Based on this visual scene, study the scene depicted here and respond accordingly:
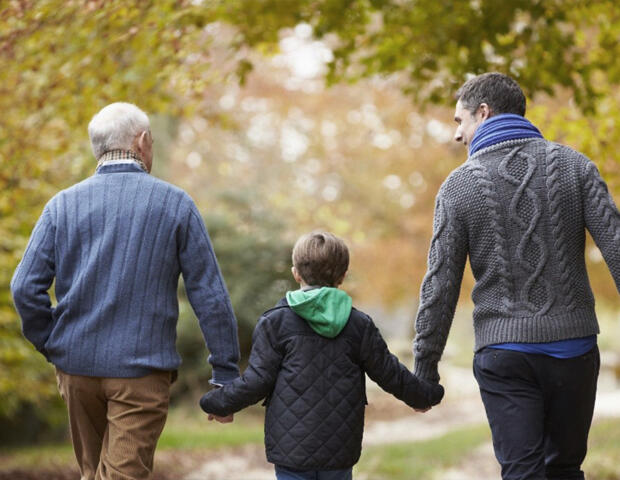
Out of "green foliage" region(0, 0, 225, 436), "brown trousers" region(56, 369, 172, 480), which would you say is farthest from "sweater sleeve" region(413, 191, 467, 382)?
"green foliage" region(0, 0, 225, 436)

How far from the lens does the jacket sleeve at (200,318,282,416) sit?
11.5 feet

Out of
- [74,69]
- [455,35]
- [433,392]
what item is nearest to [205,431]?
[74,69]

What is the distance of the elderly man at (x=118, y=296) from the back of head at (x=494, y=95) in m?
1.22

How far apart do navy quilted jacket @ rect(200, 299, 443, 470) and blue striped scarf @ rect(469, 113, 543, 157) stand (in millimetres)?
883

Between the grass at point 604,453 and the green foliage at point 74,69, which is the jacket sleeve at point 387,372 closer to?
the green foliage at point 74,69

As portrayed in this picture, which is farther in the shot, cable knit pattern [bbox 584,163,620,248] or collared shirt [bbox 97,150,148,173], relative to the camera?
collared shirt [bbox 97,150,148,173]

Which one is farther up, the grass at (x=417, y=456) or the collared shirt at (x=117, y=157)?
the collared shirt at (x=117, y=157)

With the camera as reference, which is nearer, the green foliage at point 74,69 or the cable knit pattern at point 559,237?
the cable knit pattern at point 559,237

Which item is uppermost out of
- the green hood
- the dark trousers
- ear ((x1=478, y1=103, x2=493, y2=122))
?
ear ((x1=478, y1=103, x2=493, y2=122))

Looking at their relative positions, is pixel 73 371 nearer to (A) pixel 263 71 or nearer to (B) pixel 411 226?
(B) pixel 411 226

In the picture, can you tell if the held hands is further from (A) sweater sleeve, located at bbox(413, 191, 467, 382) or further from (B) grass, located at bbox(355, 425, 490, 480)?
(B) grass, located at bbox(355, 425, 490, 480)

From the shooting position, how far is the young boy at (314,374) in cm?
346

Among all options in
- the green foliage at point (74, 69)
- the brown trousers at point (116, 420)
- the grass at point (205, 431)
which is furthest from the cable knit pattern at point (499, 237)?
the grass at point (205, 431)

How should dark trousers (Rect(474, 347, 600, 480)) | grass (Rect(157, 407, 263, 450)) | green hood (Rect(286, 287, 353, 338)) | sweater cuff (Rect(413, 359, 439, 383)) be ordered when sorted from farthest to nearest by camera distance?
grass (Rect(157, 407, 263, 450))
sweater cuff (Rect(413, 359, 439, 383))
green hood (Rect(286, 287, 353, 338))
dark trousers (Rect(474, 347, 600, 480))
